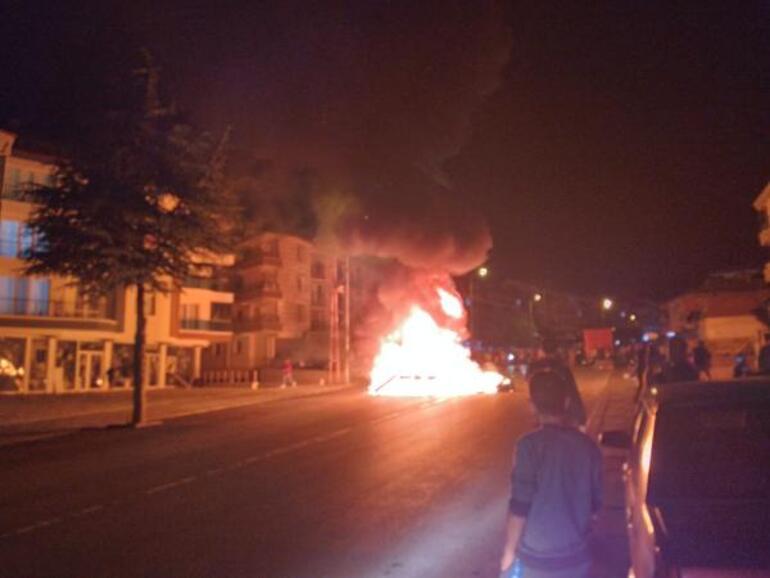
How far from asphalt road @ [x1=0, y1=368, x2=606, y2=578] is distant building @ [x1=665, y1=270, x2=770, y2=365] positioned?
74.9 ft

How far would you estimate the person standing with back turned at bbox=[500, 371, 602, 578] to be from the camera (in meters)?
3.35

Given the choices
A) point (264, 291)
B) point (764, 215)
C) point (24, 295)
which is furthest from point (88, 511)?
point (264, 291)

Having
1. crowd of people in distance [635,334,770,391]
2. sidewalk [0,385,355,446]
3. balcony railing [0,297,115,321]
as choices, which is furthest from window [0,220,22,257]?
crowd of people in distance [635,334,770,391]

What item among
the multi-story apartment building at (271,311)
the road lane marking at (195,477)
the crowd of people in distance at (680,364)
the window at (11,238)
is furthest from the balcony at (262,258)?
the crowd of people in distance at (680,364)

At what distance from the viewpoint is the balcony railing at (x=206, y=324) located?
4694cm

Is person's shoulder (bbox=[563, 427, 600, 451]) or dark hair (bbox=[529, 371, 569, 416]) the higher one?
dark hair (bbox=[529, 371, 569, 416])

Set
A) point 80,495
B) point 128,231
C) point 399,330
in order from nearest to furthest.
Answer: point 80,495
point 128,231
point 399,330

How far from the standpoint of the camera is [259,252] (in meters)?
59.9

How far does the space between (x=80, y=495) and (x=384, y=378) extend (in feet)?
84.9

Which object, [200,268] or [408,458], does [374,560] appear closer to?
[408,458]

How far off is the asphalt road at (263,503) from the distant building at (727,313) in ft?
74.9

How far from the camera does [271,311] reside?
60.2 meters

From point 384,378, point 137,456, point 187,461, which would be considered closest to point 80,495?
point 187,461

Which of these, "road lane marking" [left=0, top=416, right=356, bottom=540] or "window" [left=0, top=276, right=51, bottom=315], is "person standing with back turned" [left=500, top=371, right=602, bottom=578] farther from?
"window" [left=0, top=276, right=51, bottom=315]
